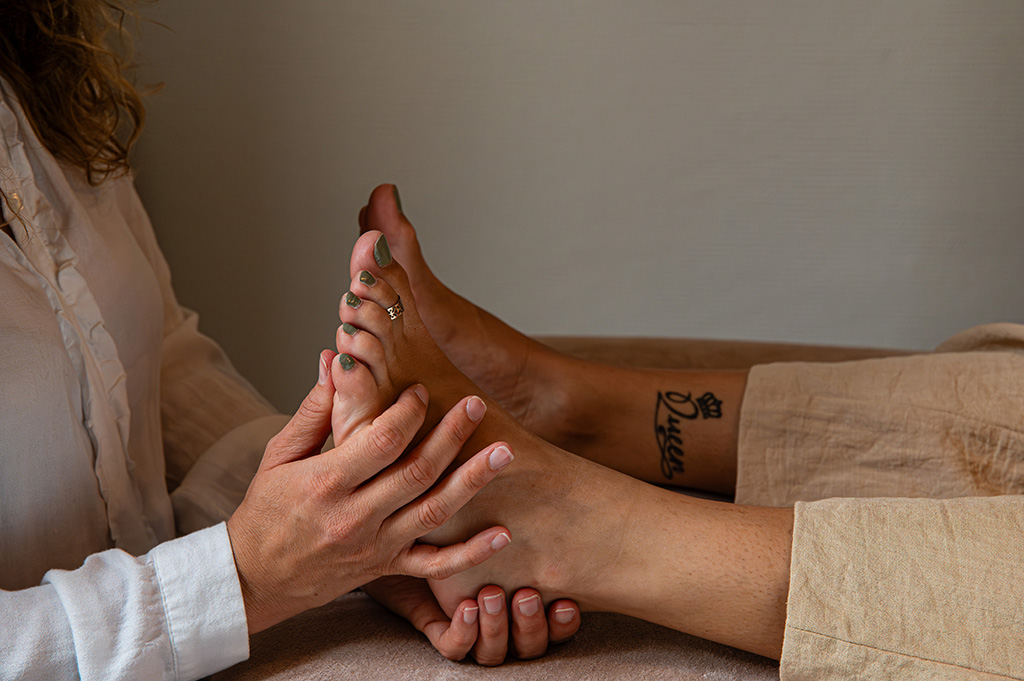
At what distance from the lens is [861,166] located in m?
1.62

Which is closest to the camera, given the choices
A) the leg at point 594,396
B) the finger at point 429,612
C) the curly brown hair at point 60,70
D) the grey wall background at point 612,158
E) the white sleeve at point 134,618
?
the white sleeve at point 134,618

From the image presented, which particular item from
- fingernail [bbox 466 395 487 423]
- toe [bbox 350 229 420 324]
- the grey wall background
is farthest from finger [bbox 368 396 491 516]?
the grey wall background

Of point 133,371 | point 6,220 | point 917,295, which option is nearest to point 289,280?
point 133,371

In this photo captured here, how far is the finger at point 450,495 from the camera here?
2.16 ft

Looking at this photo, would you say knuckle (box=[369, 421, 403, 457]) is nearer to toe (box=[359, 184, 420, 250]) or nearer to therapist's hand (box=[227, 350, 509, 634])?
therapist's hand (box=[227, 350, 509, 634])

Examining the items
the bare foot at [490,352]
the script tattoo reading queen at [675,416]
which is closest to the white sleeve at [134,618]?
the bare foot at [490,352]

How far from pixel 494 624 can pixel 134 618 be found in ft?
0.93

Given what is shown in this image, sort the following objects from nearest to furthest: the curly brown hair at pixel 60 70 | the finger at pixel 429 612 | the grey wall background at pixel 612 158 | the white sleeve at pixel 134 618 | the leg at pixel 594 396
→ the white sleeve at pixel 134 618 < the finger at pixel 429 612 < the curly brown hair at pixel 60 70 < the leg at pixel 594 396 < the grey wall background at pixel 612 158

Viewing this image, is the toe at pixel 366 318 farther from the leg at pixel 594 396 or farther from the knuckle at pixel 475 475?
the leg at pixel 594 396

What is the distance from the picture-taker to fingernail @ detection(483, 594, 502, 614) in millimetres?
719

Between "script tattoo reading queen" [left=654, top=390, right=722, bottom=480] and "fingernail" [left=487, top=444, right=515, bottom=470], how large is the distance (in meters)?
0.41

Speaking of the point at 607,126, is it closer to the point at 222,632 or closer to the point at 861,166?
the point at 861,166

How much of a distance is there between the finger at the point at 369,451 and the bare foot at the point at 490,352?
1.16 feet

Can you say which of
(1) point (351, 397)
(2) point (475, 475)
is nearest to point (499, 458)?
(2) point (475, 475)
